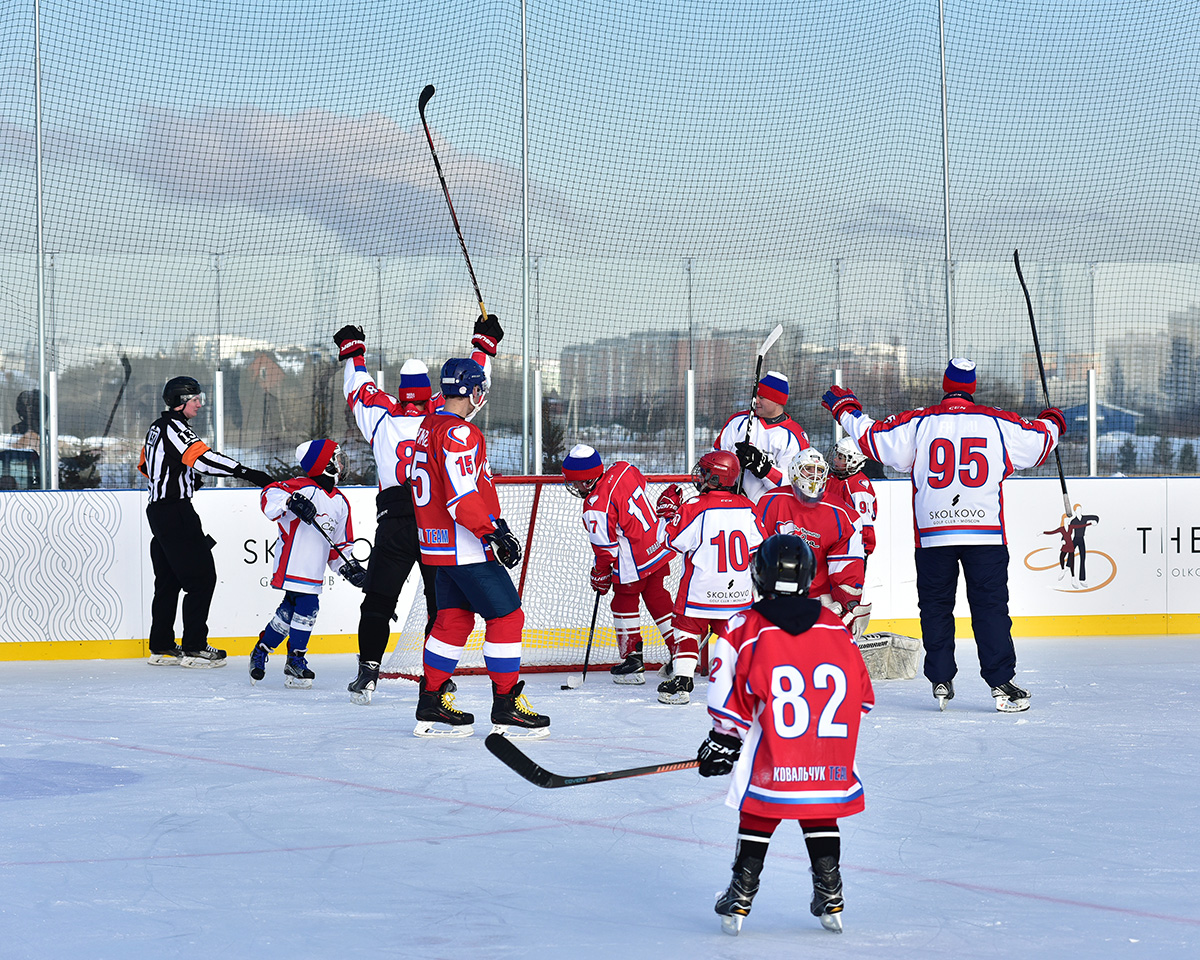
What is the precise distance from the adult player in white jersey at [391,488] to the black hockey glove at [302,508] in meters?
0.44

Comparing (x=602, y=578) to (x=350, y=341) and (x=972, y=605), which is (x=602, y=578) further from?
(x=972, y=605)

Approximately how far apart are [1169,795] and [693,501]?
240 cm

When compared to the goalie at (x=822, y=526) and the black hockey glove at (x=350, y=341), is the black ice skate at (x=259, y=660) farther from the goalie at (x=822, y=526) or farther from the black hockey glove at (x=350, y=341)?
the goalie at (x=822, y=526)

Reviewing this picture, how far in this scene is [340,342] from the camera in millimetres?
5641

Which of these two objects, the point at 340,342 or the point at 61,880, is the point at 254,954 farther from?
the point at 340,342

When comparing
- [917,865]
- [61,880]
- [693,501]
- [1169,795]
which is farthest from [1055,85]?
[61,880]

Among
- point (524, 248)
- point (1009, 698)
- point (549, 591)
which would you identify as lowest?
point (1009, 698)

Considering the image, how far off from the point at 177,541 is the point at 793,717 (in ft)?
16.0

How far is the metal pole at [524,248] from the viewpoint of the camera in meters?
7.48

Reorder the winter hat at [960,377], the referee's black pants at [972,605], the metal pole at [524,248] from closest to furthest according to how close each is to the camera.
A: 1. the referee's black pants at [972,605]
2. the winter hat at [960,377]
3. the metal pole at [524,248]

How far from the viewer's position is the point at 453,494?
4.26m

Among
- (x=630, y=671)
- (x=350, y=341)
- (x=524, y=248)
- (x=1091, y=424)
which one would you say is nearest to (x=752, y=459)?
(x=630, y=671)

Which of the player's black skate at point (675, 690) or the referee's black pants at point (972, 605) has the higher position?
the referee's black pants at point (972, 605)

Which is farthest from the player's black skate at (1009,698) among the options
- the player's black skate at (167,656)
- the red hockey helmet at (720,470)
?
the player's black skate at (167,656)
